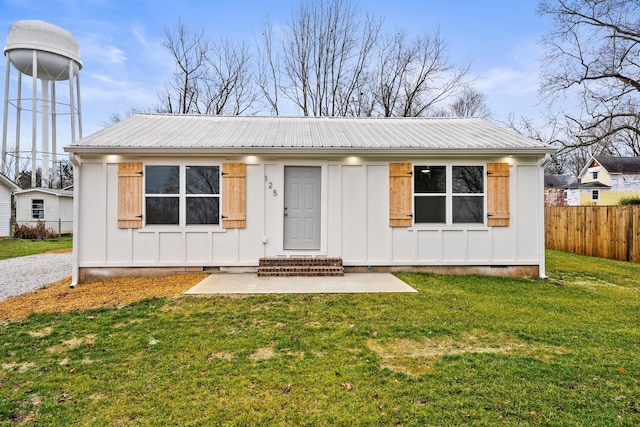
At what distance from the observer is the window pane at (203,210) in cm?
670

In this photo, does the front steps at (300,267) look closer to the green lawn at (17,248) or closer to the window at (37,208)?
the green lawn at (17,248)

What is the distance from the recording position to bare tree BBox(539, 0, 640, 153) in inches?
542

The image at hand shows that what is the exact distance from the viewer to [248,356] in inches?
126

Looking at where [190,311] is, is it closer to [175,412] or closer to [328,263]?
[175,412]

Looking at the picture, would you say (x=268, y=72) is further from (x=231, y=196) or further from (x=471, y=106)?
(x=471, y=106)

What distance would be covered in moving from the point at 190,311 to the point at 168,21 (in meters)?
18.5

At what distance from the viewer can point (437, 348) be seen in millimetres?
3367

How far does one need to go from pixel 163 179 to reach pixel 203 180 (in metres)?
Result: 0.78

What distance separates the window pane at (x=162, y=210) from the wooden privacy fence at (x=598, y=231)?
11.9 m

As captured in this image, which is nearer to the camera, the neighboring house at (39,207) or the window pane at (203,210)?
the window pane at (203,210)

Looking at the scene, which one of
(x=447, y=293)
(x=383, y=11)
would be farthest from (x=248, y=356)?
(x=383, y=11)

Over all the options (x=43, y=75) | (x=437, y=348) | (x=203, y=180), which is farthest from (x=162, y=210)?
(x=43, y=75)

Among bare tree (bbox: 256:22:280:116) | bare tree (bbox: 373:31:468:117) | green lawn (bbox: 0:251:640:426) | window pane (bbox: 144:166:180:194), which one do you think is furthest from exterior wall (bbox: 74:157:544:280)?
bare tree (bbox: 373:31:468:117)

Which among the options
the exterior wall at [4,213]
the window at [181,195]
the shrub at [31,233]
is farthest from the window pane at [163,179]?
the exterior wall at [4,213]
